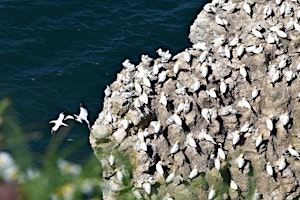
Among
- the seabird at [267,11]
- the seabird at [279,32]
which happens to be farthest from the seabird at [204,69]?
the seabird at [267,11]

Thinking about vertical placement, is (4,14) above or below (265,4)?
below

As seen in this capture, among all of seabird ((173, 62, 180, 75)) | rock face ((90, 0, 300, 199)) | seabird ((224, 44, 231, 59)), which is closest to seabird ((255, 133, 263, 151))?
rock face ((90, 0, 300, 199))

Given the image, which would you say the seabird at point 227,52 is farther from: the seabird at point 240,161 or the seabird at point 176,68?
the seabird at point 240,161

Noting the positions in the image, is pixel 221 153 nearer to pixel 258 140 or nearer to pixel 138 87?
pixel 258 140

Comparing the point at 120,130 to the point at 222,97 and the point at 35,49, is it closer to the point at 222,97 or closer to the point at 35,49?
the point at 222,97


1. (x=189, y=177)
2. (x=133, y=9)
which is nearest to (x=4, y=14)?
(x=133, y=9)

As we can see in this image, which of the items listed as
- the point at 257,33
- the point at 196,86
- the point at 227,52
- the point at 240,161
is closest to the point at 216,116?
the point at 196,86

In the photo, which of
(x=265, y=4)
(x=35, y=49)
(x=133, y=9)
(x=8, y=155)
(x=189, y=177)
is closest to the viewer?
(x=8, y=155)
